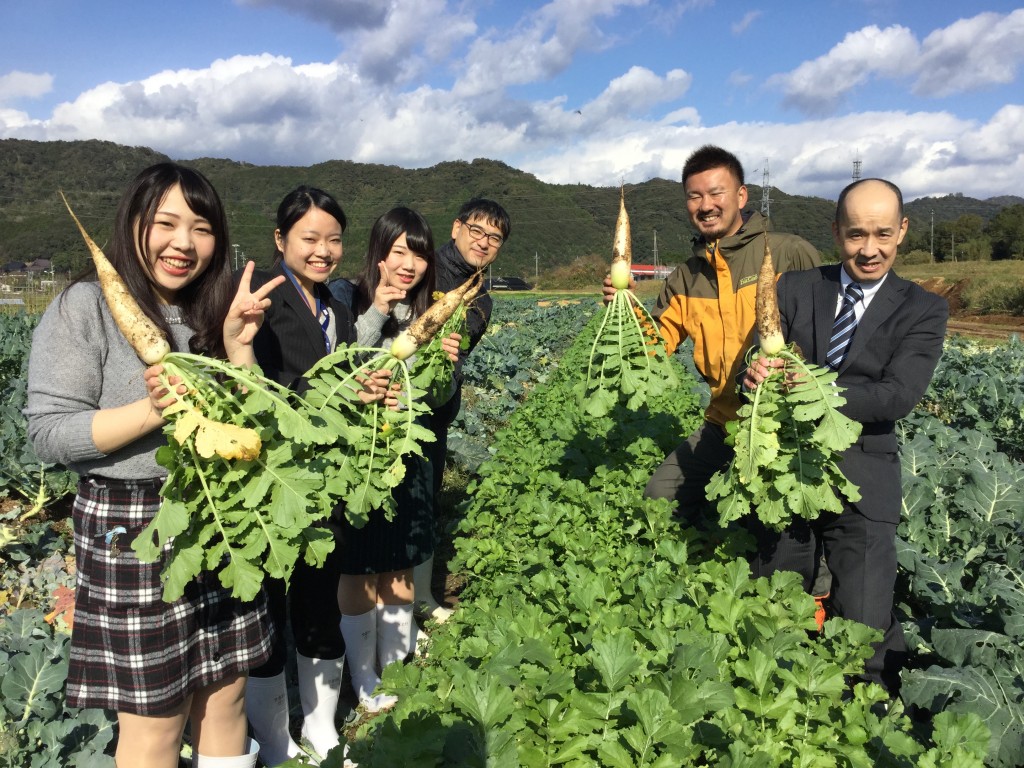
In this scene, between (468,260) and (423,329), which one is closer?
(423,329)

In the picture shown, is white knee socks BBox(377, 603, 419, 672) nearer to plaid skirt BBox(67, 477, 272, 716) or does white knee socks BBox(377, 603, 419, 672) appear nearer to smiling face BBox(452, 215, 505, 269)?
plaid skirt BBox(67, 477, 272, 716)

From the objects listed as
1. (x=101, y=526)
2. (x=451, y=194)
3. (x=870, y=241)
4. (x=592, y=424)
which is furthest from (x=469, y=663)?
(x=451, y=194)

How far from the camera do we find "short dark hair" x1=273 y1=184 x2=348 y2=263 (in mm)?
2920

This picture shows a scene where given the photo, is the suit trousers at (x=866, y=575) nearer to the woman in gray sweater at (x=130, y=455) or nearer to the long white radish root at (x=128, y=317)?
the woman in gray sweater at (x=130, y=455)

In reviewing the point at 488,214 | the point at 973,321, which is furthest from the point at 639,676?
the point at 973,321

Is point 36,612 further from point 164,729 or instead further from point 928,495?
point 928,495

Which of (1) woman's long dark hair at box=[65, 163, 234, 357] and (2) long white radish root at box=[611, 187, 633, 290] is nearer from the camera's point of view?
(1) woman's long dark hair at box=[65, 163, 234, 357]

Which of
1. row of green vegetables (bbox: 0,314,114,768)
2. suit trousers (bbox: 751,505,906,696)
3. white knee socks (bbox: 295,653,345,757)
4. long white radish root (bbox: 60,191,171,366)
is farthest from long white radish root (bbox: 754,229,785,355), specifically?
row of green vegetables (bbox: 0,314,114,768)

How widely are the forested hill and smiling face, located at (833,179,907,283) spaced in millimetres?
36782

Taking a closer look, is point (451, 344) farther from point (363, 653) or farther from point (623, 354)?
point (363, 653)

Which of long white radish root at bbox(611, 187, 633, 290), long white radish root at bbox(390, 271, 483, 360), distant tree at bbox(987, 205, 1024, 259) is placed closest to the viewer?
long white radish root at bbox(390, 271, 483, 360)

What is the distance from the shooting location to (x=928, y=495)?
172 inches

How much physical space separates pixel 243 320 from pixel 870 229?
2530 mm

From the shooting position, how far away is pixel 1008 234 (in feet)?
176
